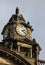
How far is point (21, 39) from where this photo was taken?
2104 inches

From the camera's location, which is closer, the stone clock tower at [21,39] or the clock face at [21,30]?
the stone clock tower at [21,39]

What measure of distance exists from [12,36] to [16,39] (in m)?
0.71

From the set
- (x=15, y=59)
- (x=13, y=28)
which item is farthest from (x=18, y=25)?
(x=15, y=59)

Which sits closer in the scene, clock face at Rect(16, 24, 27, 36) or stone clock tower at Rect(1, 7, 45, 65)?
stone clock tower at Rect(1, 7, 45, 65)

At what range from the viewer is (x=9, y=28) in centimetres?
5431

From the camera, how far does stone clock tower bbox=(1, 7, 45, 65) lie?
5291cm

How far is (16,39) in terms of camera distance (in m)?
53.1

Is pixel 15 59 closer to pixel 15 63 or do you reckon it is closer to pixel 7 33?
pixel 15 63

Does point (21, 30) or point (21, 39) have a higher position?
point (21, 30)

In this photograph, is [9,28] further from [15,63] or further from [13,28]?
[15,63]

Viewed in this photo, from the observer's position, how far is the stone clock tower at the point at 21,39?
52906mm

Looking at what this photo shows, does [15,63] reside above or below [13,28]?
below

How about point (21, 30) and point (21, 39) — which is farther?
point (21, 30)

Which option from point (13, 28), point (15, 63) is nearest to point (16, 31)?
point (13, 28)
